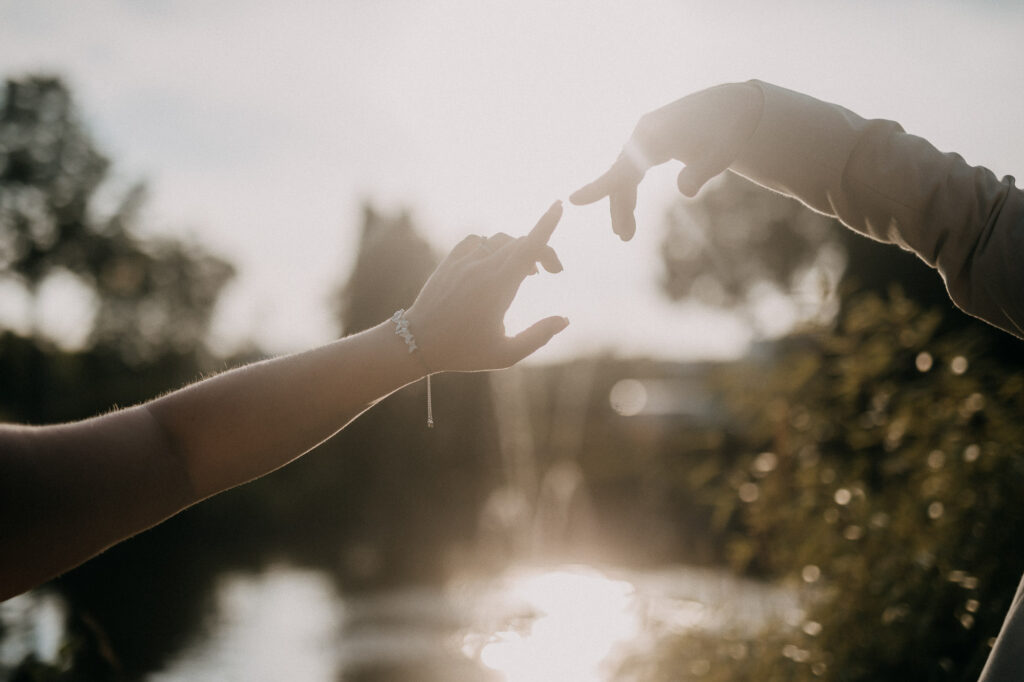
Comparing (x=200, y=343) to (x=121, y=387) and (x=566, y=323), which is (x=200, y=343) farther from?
(x=566, y=323)

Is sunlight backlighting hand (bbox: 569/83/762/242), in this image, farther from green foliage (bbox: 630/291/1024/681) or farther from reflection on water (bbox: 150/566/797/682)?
reflection on water (bbox: 150/566/797/682)

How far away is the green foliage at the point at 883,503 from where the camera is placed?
7.23 feet

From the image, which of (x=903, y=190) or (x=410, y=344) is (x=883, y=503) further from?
(x=410, y=344)

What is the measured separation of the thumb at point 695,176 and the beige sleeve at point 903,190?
107mm

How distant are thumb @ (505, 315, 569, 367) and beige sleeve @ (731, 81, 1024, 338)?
46cm

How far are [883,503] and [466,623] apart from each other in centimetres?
522

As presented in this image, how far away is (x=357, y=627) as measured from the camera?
7.84 m

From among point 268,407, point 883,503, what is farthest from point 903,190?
point 883,503

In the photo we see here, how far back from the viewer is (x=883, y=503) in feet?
8.77

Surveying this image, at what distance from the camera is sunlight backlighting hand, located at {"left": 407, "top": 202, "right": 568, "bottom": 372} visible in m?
1.14

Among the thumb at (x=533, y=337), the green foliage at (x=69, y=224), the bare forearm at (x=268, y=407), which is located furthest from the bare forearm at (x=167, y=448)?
the green foliage at (x=69, y=224)

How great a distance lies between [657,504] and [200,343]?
38.1 feet

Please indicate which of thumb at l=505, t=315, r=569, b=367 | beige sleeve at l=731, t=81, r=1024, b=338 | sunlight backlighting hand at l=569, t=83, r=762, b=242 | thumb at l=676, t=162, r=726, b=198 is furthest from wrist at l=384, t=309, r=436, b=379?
beige sleeve at l=731, t=81, r=1024, b=338

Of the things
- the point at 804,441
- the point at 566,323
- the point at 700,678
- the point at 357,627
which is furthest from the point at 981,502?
the point at 357,627
